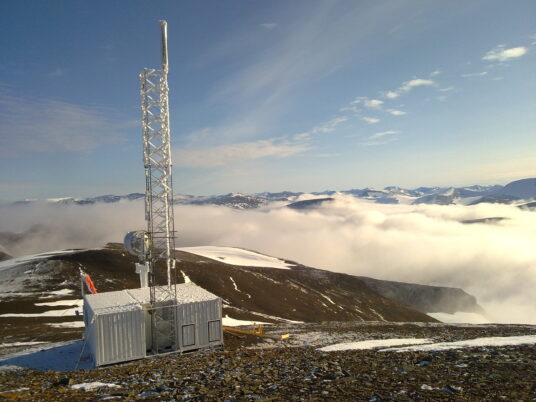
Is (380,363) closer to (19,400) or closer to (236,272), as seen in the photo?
(19,400)

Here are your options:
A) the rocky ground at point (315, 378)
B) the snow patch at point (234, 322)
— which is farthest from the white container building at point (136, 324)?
the snow patch at point (234, 322)

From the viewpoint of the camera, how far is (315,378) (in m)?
17.3

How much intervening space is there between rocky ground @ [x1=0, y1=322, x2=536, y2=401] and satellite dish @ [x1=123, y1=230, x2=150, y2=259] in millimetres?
12858

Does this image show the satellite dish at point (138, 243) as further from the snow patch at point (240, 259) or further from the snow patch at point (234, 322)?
the snow patch at point (240, 259)

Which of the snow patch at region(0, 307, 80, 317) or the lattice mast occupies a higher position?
the lattice mast

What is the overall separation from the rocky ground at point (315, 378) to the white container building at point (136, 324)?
508 centimetres

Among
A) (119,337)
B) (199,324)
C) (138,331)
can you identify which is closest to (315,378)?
(199,324)

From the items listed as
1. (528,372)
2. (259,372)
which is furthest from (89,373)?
(528,372)

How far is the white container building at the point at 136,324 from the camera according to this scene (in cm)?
2822

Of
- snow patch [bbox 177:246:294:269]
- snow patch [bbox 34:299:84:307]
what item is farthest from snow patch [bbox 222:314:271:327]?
snow patch [bbox 177:246:294:269]

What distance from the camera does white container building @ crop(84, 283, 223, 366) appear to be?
28.2m

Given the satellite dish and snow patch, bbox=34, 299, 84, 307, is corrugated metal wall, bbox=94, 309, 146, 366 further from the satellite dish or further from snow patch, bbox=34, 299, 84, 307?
snow patch, bbox=34, 299, 84, 307

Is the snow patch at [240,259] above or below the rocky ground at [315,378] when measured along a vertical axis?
below

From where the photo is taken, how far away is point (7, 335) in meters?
43.2
